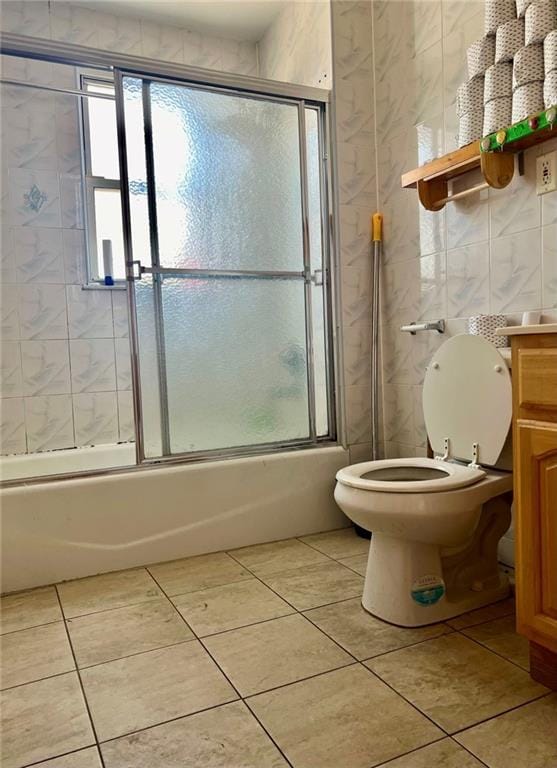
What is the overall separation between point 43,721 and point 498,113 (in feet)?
6.63

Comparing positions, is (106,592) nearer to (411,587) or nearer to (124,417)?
(411,587)

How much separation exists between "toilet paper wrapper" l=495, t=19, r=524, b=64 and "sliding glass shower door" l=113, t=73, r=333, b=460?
2.92 ft

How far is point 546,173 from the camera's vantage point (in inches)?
66.0

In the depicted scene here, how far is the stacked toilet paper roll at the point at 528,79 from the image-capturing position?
5.18 feet

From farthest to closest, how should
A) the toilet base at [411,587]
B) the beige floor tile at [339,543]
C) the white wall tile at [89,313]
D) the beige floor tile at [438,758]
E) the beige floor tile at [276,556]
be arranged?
the white wall tile at [89,313] → the beige floor tile at [339,543] → the beige floor tile at [276,556] → the toilet base at [411,587] → the beige floor tile at [438,758]

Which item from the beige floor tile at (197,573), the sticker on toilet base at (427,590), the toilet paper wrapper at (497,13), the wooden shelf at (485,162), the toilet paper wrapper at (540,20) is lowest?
the beige floor tile at (197,573)

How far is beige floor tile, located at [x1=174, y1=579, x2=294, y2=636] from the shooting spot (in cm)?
163

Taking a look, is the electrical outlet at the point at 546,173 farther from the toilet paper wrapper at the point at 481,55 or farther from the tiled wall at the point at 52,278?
the tiled wall at the point at 52,278

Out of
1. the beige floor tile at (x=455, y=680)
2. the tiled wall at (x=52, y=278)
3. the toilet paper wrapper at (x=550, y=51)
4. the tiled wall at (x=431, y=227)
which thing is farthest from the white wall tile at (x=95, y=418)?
the toilet paper wrapper at (x=550, y=51)

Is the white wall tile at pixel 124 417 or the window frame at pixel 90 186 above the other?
the window frame at pixel 90 186

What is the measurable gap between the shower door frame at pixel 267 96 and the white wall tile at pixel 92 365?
876 mm

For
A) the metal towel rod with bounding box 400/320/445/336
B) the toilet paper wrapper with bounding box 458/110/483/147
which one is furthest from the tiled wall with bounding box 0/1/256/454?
the toilet paper wrapper with bounding box 458/110/483/147

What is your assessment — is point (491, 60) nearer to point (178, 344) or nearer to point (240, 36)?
point (178, 344)

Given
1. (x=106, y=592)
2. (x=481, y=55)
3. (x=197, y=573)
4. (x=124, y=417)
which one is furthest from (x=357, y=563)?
(x=481, y=55)
